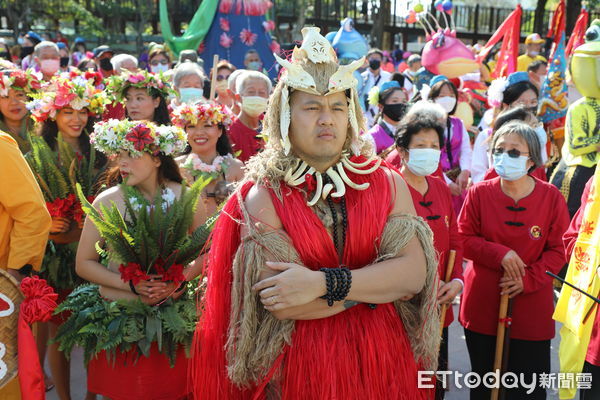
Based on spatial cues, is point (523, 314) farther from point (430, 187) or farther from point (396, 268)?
point (396, 268)

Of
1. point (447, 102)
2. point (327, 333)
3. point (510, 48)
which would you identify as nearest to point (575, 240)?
point (327, 333)

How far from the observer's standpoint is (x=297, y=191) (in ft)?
8.08

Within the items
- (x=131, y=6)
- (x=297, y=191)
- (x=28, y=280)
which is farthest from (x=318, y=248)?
(x=131, y=6)

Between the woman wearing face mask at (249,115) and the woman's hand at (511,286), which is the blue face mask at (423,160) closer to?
the woman's hand at (511,286)

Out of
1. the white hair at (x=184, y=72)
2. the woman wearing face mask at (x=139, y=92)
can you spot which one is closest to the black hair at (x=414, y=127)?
the woman wearing face mask at (x=139, y=92)

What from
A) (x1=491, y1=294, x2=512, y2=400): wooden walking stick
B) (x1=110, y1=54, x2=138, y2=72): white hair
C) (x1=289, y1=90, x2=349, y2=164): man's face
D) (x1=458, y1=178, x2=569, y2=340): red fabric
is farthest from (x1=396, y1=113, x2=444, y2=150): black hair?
(x1=110, y1=54, x2=138, y2=72): white hair

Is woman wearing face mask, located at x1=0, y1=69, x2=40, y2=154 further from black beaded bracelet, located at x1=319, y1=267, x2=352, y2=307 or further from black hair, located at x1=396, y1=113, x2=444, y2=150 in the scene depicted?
black beaded bracelet, located at x1=319, y1=267, x2=352, y2=307

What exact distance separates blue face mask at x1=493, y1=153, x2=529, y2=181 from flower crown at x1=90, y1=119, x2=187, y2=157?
197 cm

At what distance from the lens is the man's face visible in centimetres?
242

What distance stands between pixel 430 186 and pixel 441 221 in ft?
0.82

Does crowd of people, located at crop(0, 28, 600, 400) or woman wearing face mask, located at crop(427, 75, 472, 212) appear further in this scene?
woman wearing face mask, located at crop(427, 75, 472, 212)

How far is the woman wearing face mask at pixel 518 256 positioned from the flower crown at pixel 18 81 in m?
3.64

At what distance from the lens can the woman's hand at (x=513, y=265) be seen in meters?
3.61

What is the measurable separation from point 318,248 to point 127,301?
1.30 m
